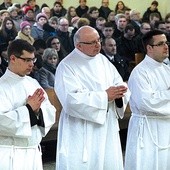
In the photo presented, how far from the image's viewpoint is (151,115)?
483 cm

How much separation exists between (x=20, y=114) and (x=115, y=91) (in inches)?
38.0

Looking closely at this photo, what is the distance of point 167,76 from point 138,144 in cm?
73

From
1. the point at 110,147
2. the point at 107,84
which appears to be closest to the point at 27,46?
the point at 107,84

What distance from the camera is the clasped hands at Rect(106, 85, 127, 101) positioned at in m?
4.21

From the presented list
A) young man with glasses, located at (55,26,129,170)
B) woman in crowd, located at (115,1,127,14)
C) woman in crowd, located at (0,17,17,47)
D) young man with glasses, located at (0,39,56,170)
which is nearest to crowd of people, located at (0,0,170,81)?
woman in crowd, located at (0,17,17,47)

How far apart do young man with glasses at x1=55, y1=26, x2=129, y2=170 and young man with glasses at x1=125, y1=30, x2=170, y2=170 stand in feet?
1.17

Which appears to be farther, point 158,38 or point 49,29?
point 49,29

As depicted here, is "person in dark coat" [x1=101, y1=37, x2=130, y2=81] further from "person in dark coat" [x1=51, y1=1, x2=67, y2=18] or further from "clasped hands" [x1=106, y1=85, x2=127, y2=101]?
"person in dark coat" [x1=51, y1=1, x2=67, y2=18]

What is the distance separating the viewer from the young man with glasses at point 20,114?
3.63m

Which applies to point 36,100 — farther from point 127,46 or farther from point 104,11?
point 104,11

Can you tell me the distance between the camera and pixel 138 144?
4852mm

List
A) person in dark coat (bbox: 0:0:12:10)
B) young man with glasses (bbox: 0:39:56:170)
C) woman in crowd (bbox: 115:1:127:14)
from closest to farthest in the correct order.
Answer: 1. young man with glasses (bbox: 0:39:56:170)
2. person in dark coat (bbox: 0:0:12:10)
3. woman in crowd (bbox: 115:1:127:14)

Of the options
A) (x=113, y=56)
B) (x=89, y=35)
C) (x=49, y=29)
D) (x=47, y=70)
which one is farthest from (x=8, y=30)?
(x=89, y=35)

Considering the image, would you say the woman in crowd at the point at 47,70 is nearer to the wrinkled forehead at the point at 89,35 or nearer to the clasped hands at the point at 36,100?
the wrinkled forehead at the point at 89,35
